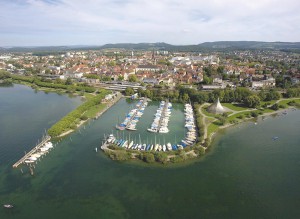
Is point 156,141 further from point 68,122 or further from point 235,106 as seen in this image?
point 235,106

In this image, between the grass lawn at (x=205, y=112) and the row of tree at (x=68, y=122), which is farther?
the grass lawn at (x=205, y=112)

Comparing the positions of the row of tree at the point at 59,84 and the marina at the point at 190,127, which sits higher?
the row of tree at the point at 59,84

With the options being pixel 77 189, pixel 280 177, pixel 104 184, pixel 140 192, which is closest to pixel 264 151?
pixel 280 177

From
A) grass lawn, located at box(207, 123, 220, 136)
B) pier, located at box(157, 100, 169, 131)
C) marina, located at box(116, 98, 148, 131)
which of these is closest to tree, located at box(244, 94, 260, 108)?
grass lawn, located at box(207, 123, 220, 136)

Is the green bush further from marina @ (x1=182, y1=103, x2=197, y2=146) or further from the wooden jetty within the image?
the wooden jetty

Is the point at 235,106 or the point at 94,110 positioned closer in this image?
the point at 94,110

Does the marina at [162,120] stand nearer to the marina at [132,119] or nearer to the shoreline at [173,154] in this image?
the marina at [132,119]

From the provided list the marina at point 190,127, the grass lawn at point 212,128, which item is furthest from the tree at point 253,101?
the grass lawn at point 212,128

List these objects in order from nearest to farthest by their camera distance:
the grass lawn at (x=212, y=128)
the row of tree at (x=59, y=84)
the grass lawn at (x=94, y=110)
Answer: the grass lawn at (x=212, y=128), the grass lawn at (x=94, y=110), the row of tree at (x=59, y=84)

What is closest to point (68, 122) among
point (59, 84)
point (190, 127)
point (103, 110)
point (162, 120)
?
point (103, 110)
